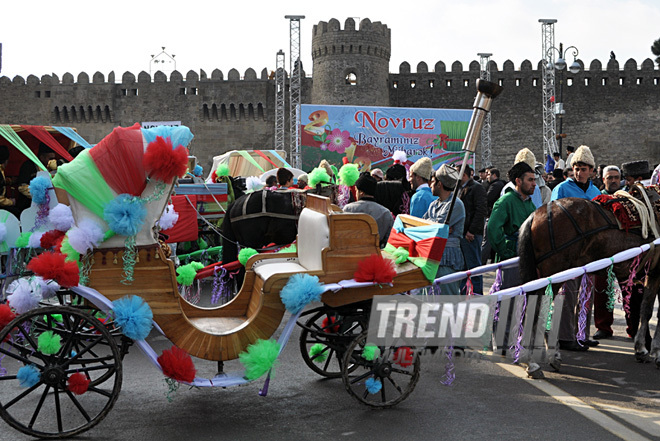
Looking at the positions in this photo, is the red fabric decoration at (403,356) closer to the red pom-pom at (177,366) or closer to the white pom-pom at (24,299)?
the red pom-pom at (177,366)

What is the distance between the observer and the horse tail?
19.9ft

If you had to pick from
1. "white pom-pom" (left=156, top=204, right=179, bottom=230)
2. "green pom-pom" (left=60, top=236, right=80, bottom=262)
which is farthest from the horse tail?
"green pom-pom" (left=60, top=236, right=80, bottom=262)

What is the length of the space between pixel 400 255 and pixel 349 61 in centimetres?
3503

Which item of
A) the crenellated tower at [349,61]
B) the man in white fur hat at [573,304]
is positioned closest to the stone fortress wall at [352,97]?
the crenellated tower at [349,61]

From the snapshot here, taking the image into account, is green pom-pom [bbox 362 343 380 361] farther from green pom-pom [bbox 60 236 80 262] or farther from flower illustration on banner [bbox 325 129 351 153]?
flower illustration on banner [bbox 325 129 351 153]

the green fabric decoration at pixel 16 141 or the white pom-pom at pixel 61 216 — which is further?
the green fabric decoration at pixel 16 141

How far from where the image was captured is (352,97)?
3909 cm

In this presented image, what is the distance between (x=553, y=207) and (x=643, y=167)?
1.51m

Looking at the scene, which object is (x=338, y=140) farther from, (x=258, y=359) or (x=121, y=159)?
(x=258, y=359)

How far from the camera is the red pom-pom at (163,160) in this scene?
429 cm

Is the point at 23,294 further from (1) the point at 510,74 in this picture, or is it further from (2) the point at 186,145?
(1) the point at 510,74

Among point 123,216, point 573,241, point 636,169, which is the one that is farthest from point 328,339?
point 636,169

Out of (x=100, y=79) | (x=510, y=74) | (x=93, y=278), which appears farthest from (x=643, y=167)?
(x=100, y=79)

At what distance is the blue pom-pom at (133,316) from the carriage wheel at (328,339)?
1.23 meters
